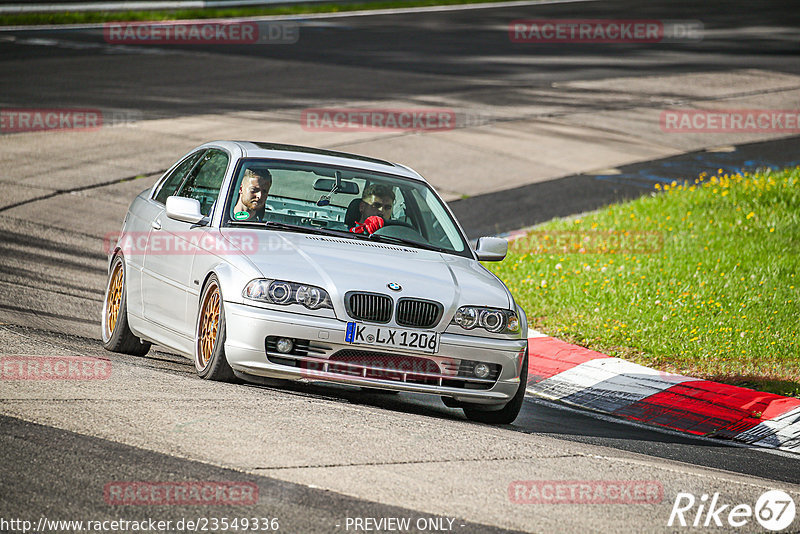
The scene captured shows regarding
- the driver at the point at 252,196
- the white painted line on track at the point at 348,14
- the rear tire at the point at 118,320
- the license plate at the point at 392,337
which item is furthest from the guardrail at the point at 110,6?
the license plate at the point at 392,337

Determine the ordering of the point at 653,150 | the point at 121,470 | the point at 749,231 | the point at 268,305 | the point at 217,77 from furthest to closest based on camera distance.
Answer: the point at 217,77, the point at 653,150, the point at 749,231, the point at 268,305, the point at 121,470

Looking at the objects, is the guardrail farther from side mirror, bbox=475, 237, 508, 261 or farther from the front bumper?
the front bumper

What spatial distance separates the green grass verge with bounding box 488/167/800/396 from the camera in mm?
9781

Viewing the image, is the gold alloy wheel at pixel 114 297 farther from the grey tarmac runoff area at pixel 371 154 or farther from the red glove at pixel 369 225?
the red glove at pixel 369 225

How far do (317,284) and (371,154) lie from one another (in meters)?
11.2

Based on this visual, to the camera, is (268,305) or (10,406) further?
(268,305)

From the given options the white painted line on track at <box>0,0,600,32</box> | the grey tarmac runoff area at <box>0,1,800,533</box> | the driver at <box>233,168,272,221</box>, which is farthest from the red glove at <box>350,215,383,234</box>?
the white painted line on track at <box>0,0,600,32</box>

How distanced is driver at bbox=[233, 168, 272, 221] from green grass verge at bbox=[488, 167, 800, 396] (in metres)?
3.58

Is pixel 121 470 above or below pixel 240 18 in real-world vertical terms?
below

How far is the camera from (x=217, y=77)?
24.5m

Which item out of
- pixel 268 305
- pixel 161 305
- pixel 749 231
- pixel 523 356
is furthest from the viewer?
pixel 749 231

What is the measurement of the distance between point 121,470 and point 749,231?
1018 centimetres

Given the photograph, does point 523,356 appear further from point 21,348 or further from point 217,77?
point 217,77

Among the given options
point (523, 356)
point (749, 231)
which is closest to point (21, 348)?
point (523, 356)
